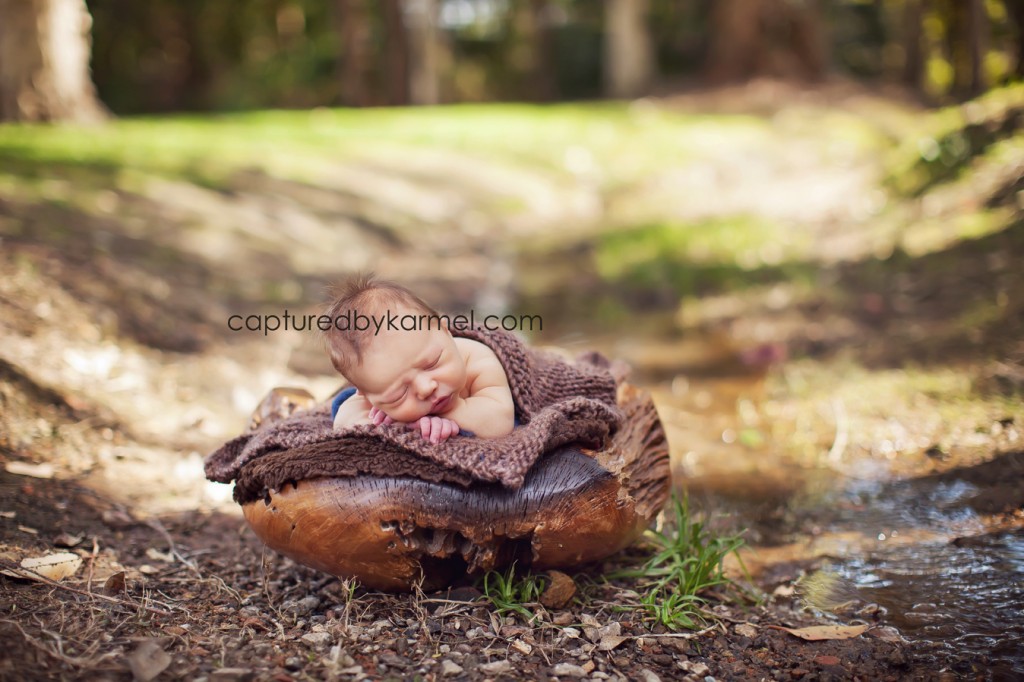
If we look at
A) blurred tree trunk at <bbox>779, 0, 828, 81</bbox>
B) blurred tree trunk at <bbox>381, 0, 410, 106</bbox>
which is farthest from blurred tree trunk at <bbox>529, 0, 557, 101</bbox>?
blurred tree trunk at <bbox>779, 0, 828, 81</bbox>

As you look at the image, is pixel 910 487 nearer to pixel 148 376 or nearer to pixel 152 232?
pixel 148 376

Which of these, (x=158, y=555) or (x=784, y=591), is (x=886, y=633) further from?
(x=158, y=555)

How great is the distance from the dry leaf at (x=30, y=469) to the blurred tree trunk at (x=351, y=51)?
64.2ft

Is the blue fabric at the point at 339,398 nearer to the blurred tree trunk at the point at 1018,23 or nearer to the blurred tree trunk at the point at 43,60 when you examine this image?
the blurred tree trunk at the point at 1018,23

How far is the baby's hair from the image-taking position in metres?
2.68

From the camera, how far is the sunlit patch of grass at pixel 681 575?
9.27ft

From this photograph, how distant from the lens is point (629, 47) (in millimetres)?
19359

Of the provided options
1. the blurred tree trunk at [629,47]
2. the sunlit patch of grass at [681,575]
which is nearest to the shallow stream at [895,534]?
the sunlit patch of grass at [681,575]

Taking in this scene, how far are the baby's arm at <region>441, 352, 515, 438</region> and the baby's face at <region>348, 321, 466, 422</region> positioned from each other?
0.10 meters

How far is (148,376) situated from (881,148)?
9354 millimetres

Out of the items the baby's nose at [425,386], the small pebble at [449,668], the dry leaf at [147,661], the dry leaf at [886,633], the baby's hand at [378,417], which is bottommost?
the dry leaf at [886,633]

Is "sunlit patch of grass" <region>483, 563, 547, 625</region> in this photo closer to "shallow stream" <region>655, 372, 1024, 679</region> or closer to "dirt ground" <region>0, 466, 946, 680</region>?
"dirt ground" <region>0, 466, 946, 680</region>

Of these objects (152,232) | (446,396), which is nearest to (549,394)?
(446,396)

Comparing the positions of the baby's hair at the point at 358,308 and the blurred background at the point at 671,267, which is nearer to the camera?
the baby's hair at the point at 358,308
